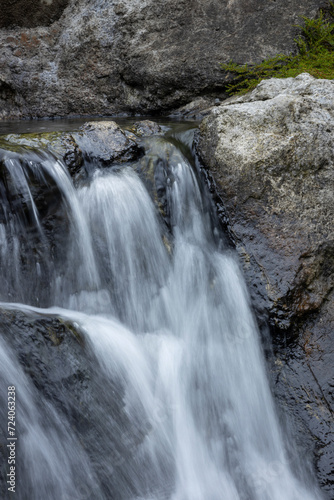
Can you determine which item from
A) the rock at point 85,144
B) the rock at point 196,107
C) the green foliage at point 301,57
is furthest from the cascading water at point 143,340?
the green foliage at point 301,57

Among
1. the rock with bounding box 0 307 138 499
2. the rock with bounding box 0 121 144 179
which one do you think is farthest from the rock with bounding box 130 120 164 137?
the rock with bounding box 0 307 138 499

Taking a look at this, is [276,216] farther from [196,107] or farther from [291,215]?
[196,107]

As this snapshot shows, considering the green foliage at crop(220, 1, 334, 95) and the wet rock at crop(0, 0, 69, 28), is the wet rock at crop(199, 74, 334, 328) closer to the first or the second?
the green foliage at crop(220, 1, 334, 95)

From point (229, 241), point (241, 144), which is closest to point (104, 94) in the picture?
point (241, 144)

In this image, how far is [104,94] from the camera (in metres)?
6.03

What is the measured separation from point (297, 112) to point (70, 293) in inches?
90.5

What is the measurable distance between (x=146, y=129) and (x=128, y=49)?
2489mm

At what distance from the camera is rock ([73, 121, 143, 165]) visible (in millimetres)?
3414

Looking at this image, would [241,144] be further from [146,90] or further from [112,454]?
[146,90]

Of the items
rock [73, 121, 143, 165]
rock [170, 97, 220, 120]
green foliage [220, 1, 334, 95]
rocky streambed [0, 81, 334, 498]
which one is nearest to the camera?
rocky streambed [0, 81, 334, 498]

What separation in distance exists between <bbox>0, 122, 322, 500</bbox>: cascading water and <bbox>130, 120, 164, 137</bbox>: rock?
1.16 feet

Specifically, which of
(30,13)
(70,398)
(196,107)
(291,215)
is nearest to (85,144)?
(291,215)

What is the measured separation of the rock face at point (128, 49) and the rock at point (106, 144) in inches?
102

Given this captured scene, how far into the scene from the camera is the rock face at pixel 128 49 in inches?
217
